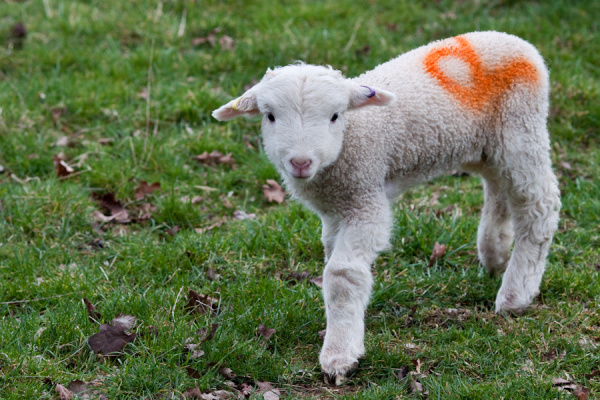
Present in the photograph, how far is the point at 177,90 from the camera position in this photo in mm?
6887

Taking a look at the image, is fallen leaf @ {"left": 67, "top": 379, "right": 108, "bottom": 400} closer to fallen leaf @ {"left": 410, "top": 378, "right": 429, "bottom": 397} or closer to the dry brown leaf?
the dry brown leaf

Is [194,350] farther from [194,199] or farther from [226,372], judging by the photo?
[194,199]

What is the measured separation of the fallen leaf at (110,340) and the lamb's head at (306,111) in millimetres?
1195

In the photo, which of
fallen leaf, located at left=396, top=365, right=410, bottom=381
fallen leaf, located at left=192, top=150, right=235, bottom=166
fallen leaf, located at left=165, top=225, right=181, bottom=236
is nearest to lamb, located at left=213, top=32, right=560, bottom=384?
fallen leaf, located at left=396, top=365, right=410, bottom=381

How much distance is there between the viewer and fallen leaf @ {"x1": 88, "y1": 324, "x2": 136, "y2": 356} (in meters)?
3.80

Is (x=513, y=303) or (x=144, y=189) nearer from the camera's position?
(x=513, y=303)

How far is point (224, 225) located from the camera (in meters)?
5.46

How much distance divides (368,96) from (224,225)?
2092 millimetres

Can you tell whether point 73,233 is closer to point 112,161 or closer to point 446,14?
point 112,161

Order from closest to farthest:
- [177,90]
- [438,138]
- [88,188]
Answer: [438,138], [88,188], [177,90]

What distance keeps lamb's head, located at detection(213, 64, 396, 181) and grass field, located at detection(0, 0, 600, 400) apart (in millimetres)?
1024

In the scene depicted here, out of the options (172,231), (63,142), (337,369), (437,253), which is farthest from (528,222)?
(63,142)

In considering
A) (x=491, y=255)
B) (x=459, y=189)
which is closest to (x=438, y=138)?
(x=491, y=255)

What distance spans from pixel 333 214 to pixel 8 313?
77.9 inches
